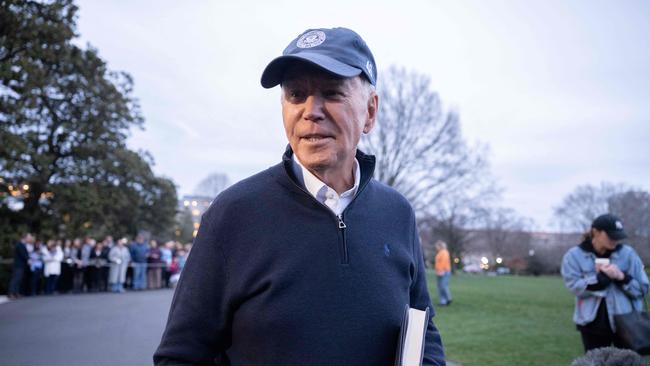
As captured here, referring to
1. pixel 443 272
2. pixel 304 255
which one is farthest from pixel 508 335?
pixel 304 255

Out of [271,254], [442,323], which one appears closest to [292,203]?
[271,254]

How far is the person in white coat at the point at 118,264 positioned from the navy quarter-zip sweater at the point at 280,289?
19.9 m

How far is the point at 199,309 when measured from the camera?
1.58 m

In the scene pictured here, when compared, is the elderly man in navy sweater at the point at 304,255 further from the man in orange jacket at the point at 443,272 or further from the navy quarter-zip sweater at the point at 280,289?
the man in orange jacket at the point at 443,272

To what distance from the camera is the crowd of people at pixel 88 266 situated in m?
17.1

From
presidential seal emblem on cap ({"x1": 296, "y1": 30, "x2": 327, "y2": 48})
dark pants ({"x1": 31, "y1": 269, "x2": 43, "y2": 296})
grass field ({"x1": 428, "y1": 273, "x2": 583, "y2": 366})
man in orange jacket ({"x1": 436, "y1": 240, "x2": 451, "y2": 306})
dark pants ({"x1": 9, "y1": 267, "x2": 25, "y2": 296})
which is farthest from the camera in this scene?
dark pants ({"x1": 31, "y1": 269, "x2": 43, "y2": 296})

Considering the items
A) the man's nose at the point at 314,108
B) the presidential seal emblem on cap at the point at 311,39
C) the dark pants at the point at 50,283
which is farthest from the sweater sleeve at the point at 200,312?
the dark pants at the point at 50,283

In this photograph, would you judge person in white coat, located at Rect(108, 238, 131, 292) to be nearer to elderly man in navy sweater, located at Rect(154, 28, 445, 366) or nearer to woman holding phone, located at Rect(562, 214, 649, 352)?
woman holding phone, located at Rect(562, 214, 649, 352)

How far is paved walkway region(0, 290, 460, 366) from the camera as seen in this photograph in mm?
7368

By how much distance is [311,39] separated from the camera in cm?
182

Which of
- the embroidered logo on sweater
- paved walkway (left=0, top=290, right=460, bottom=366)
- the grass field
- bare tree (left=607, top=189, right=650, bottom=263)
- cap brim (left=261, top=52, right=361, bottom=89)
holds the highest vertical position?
bare tree (left=607, top=189, right=650, bottom=263)

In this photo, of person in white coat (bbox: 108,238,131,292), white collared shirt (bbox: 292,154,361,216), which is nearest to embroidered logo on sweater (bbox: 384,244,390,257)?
white collared shirt (bbox: 292,154,361,216)

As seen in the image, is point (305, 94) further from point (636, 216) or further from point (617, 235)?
point (636, 216)

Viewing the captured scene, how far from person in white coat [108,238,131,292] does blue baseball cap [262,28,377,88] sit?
19950 millimetres
